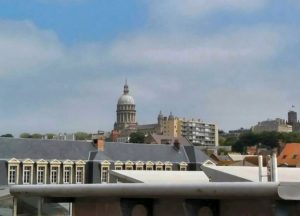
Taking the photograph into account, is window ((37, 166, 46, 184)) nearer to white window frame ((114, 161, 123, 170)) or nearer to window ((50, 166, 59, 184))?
window ((50, 166, 59, 184))

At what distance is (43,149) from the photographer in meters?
62.8

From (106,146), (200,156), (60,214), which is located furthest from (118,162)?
(60,214)

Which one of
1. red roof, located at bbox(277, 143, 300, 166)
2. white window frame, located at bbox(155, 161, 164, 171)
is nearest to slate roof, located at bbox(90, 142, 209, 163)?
white window frame, located at bbox(155, 161, 164, 171)

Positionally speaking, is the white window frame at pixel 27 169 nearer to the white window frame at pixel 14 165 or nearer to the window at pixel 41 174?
the white window frame at pixel 14 165

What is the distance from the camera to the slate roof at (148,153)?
224 ft

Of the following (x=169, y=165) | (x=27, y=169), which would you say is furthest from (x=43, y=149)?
(x=169, y=165)

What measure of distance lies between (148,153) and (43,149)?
1439 cm

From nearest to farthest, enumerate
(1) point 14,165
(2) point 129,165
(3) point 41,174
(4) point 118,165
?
(1) point 14,165 < (3) point 41,174 < (4) point 118,165 < (2) point 129,165

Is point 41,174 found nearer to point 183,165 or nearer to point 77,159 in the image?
point 77,159

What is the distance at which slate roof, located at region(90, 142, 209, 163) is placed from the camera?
224 feet

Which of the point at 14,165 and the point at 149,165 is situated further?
the point at 149,165

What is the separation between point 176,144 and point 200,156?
3473 mm

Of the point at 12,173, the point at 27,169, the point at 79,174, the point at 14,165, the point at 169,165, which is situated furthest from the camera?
the point at 169,165

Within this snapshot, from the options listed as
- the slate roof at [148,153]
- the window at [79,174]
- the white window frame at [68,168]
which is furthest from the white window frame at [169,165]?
the white window frame at [68,168]
